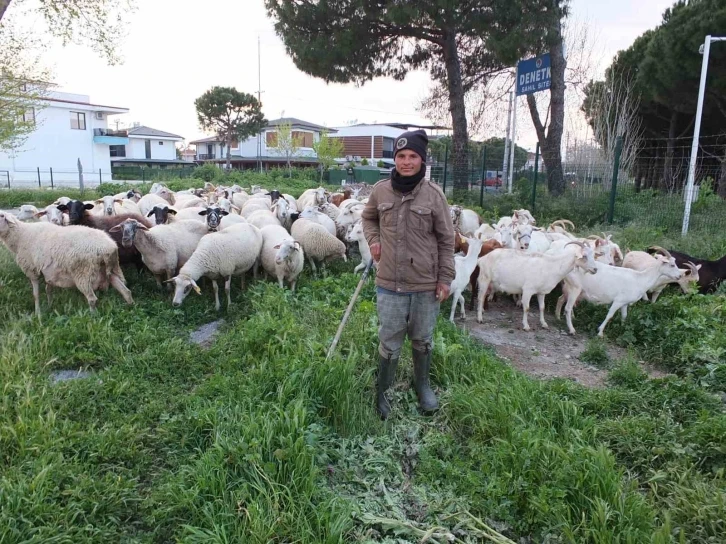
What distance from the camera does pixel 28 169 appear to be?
37594mm

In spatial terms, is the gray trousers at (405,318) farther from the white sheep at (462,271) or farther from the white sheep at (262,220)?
the white sheep at (262,220)

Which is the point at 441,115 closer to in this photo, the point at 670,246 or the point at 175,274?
the point at 670,246

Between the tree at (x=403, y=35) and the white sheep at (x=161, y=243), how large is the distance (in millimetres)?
8694

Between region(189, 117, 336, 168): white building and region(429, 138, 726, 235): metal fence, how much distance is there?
3559 centimetres

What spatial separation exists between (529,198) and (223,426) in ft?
39.9

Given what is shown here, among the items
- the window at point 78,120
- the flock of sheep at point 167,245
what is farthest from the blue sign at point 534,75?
the window at point 78,120

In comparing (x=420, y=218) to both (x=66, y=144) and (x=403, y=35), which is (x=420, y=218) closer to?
(x=403, y=35)

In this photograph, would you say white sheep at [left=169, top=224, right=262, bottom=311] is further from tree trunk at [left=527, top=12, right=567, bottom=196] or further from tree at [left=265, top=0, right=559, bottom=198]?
tree trunk at [left=527, top=12, right=567, bottom=196]

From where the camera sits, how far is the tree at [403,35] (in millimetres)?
13273

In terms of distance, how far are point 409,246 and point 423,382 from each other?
1.27 m

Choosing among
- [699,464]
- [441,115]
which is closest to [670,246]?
[699,464]

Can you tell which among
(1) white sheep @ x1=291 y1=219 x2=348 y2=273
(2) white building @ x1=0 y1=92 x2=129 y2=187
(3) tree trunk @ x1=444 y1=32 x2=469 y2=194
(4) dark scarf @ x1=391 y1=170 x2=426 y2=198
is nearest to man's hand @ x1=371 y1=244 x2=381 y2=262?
(4) dark scarf @ x1=391 y1=170 x2=426 y2=198

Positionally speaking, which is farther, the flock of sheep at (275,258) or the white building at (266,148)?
the white building at (266,148)

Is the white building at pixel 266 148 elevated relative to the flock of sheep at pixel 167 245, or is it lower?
elevated
